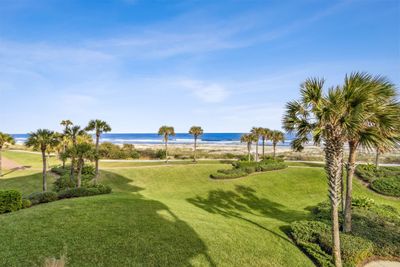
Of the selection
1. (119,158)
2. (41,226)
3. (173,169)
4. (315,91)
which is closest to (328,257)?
(315,91)

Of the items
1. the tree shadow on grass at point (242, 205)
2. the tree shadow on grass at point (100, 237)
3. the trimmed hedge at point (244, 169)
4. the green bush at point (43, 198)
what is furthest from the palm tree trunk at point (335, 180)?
the trimmed hedge at point (244, 169)

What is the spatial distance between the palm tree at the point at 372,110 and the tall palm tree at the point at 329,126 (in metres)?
0.44

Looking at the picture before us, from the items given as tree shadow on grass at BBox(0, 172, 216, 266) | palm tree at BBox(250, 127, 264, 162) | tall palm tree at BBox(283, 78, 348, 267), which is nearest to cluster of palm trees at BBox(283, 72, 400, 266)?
tall palm tree at BBox(283, 78, 348, 267)

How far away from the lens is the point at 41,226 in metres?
10.4

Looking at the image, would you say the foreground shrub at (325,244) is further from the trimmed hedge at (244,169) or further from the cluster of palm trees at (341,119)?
the trimmed hedge at (244,169)

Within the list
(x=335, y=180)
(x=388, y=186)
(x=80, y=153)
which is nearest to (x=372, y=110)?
(x=335, y=180)

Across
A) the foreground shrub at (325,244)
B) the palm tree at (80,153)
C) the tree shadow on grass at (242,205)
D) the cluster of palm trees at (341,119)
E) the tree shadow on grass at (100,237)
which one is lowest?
the tree shadow on grass at (242,205)

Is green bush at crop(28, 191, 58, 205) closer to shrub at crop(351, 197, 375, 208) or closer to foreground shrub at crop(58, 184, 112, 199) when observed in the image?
foreground shrub at crop(58, 184, 112, 199)

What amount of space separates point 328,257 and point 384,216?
26.7ft

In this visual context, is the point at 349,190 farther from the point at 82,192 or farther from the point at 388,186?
the point at 82,192

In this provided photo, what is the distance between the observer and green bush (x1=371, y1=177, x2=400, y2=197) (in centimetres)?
2398

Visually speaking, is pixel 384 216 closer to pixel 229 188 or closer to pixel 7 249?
pixel 229 188

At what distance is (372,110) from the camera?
11828mm

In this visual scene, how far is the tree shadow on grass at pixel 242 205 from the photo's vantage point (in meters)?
18.9
